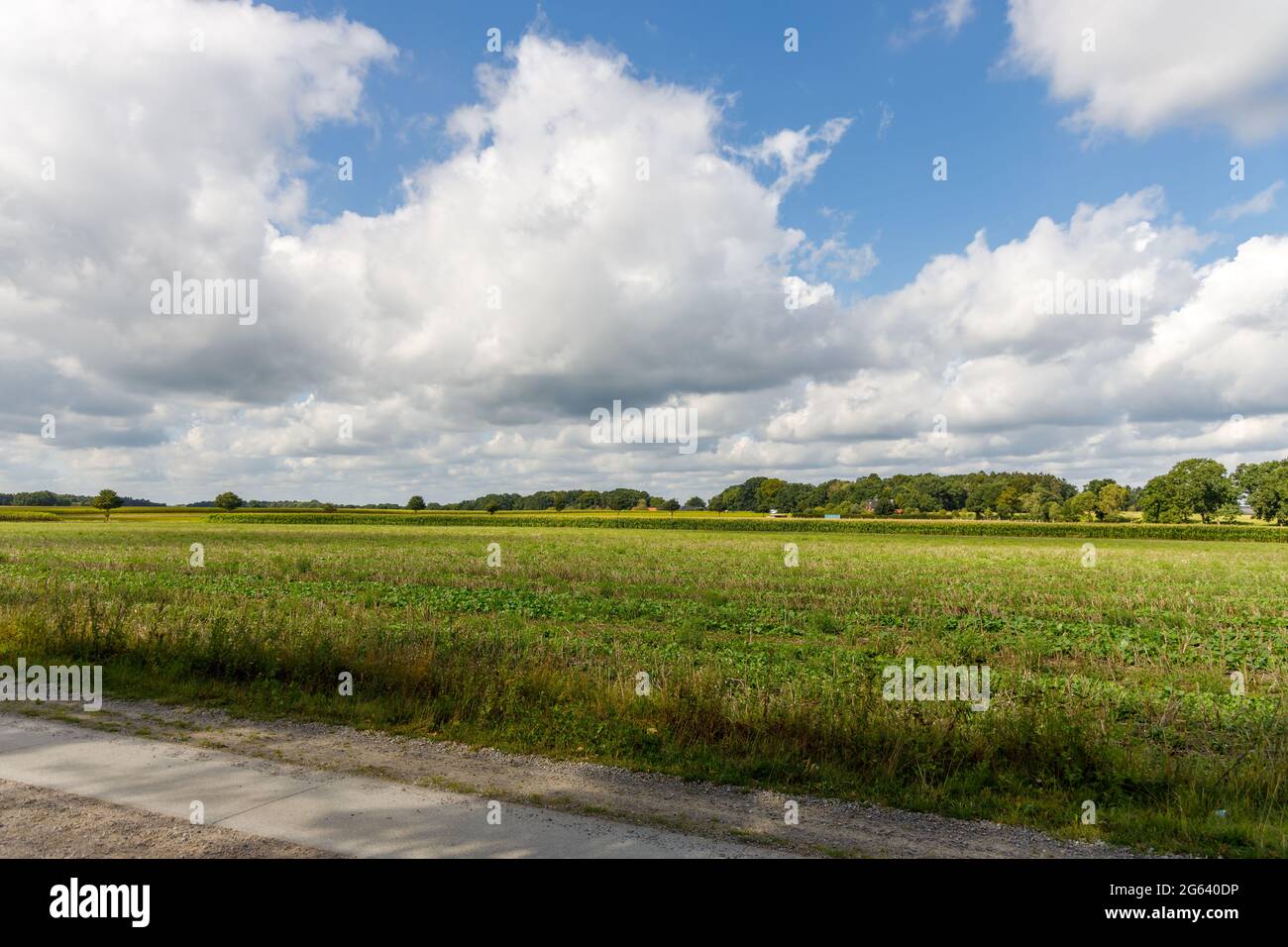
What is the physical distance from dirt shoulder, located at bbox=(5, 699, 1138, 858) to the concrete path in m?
0.29

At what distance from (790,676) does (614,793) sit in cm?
572

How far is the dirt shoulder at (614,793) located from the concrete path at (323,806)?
11.4 inches

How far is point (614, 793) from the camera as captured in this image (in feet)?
22.2

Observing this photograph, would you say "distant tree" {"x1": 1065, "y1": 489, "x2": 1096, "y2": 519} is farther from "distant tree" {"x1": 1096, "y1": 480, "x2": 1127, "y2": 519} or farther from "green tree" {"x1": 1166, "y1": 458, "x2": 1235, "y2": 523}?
"green tree" {"x1": 1166, "y1": 458, "x2": 1235, "y2": 523}

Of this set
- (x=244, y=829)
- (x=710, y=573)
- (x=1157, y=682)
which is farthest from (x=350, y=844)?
(x=710, y=573)

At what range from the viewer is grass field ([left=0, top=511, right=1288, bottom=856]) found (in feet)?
23.5

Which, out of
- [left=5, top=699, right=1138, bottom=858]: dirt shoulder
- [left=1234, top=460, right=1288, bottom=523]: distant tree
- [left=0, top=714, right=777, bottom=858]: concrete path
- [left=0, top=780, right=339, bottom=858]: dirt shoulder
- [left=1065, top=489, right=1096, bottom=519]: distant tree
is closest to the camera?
[left=0, top=780, right=339, bottom=858]: dirt shoulder

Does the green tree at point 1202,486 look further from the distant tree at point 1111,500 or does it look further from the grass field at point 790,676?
the grass field at point 790,676

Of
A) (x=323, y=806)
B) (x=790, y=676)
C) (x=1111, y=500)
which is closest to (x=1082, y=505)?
(x=1111, y=500)

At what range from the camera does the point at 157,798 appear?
20.9ft

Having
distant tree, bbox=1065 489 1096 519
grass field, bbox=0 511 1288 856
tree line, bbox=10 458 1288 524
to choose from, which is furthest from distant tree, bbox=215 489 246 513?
distant tree, bbox=1065 489 1096 519

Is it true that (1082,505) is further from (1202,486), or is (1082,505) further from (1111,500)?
(1202,486)

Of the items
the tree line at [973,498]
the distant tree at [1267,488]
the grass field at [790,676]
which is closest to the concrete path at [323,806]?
the grass field at [790,676]

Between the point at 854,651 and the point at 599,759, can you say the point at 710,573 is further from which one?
the point at 599,759
